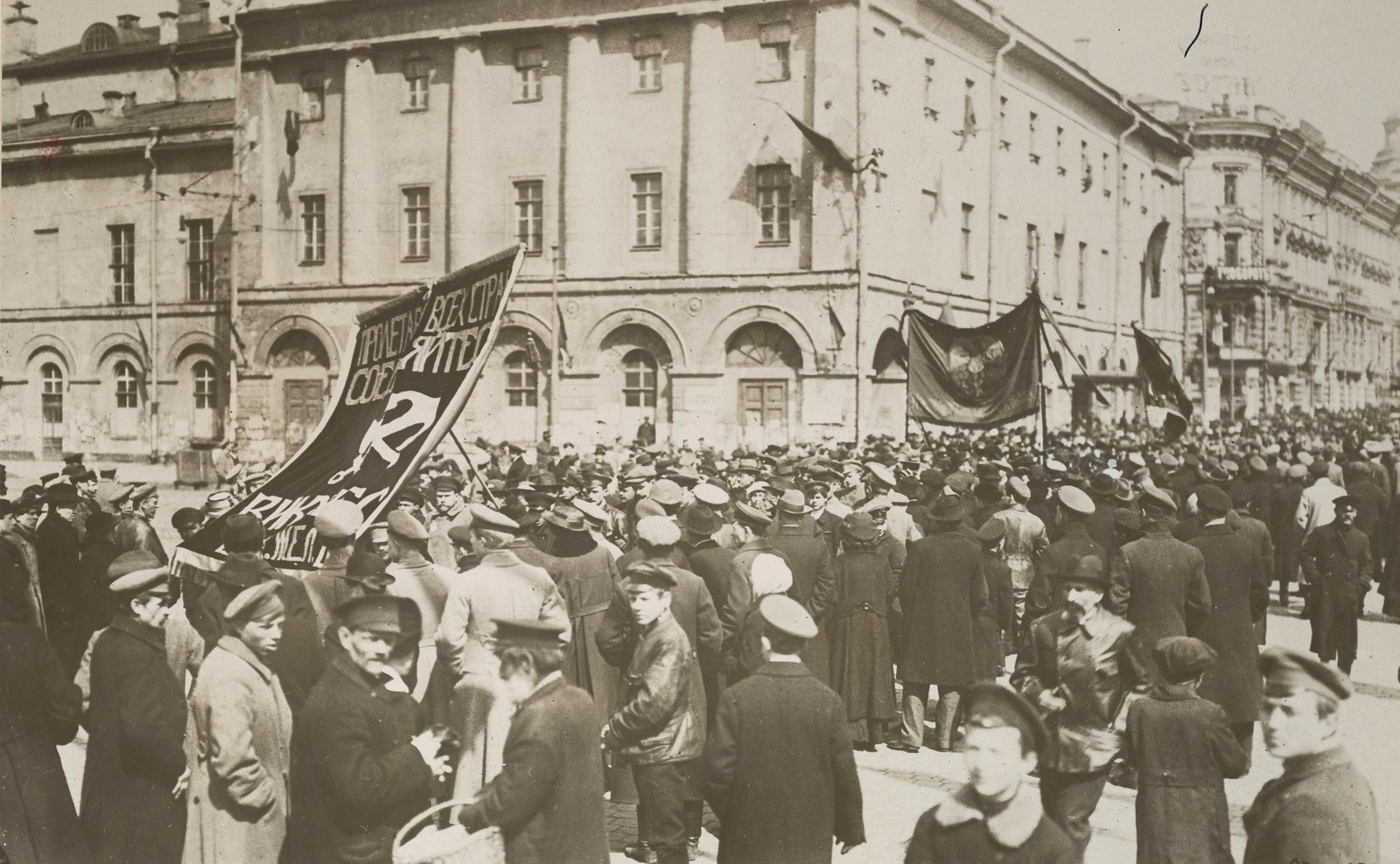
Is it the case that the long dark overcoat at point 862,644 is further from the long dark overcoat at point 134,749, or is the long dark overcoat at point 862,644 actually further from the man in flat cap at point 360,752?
the long dark overcoat at point 134,749

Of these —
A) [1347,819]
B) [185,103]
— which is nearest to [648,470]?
[1347,819]

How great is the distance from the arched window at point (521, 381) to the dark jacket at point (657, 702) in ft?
77.3

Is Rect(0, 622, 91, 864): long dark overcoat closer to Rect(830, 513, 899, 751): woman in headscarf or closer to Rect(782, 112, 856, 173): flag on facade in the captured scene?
Rect(830, 513, 899, 751): woman in headscarf

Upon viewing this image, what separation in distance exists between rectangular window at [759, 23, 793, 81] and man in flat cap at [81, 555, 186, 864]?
24.3m

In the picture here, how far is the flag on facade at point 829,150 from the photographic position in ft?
86.9

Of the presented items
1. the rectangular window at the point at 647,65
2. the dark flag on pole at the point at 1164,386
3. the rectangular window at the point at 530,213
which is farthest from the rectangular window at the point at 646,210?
the dark flag on pole at the point at 1164,386

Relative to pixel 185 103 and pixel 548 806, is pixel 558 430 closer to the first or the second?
pixel 185 103

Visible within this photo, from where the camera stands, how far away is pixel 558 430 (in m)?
29.3

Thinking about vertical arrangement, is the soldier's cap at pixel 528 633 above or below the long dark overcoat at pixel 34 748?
above

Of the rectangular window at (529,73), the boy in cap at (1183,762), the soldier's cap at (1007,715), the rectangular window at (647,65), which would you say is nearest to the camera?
the soldier's cap at (1007,715)

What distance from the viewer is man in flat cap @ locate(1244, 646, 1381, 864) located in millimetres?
4117

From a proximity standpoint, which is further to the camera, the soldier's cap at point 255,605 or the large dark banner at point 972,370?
the large dark banner at point 972,370

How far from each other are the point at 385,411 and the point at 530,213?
72.6 ft

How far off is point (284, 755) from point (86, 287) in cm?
3344
